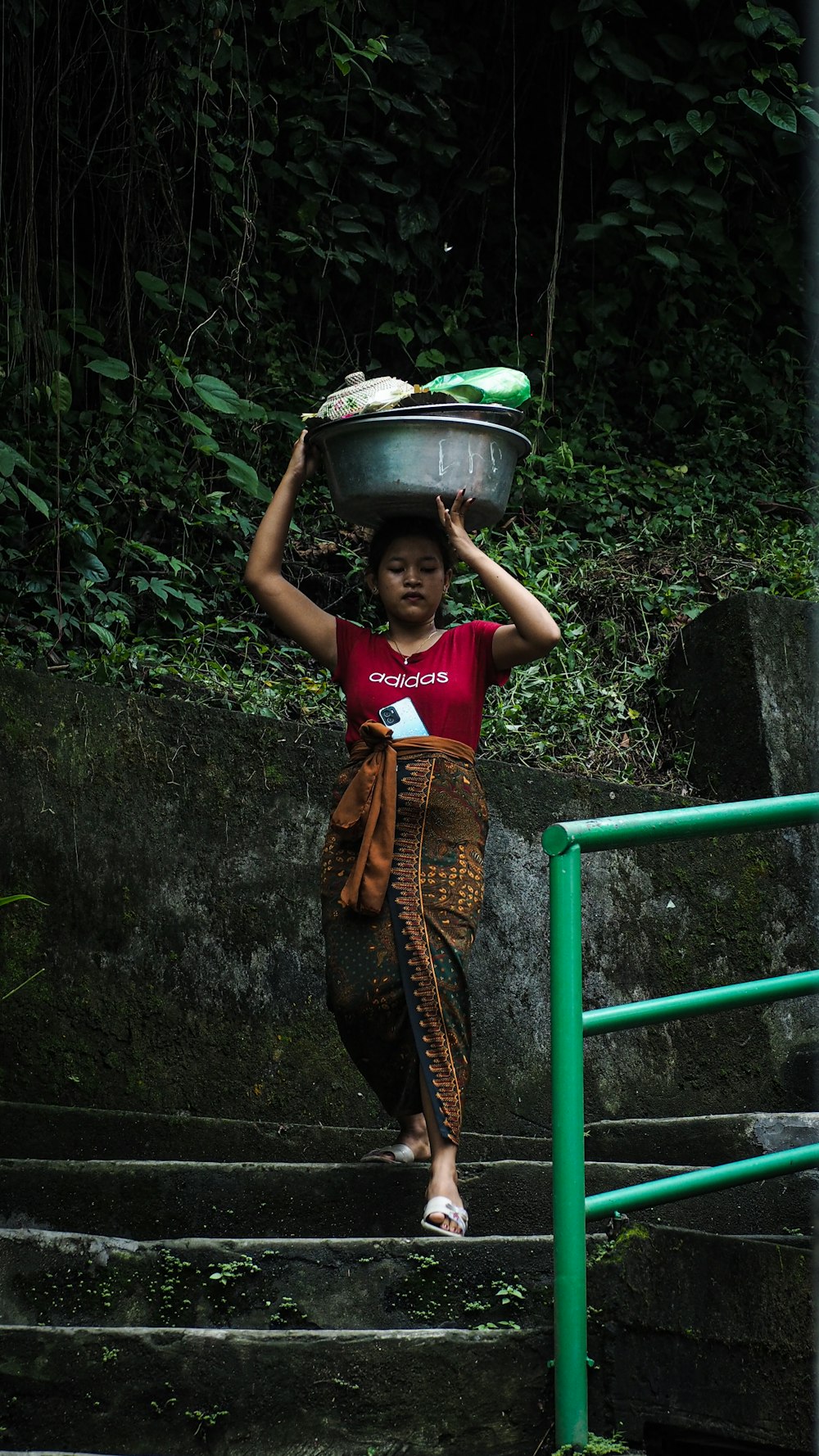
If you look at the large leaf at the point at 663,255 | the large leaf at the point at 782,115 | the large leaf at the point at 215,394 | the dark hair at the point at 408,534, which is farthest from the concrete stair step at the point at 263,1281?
the large leaf at the point at 782,115

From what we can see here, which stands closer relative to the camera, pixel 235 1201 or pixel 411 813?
pixel 235 1201

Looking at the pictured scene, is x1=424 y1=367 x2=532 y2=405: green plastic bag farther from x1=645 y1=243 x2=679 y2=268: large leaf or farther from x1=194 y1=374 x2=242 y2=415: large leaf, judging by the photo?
x1=645 y1=243 x2=679 y2=268: large leaf

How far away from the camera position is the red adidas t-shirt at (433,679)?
3.21 meters

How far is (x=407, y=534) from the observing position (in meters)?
3.23

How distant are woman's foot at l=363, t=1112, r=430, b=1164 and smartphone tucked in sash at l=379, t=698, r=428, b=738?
0.79 meters

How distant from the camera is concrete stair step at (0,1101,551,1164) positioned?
336cm

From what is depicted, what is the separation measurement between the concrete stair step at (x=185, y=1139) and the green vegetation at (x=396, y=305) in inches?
58.4

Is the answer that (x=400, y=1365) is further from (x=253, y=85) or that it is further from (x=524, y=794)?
(x=253, y=85)

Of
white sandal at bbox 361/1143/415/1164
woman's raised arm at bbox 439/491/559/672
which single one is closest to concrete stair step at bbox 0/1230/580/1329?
white sandal at bbox 361/1143/415/1164

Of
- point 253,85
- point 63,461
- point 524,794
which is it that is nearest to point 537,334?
point 253,85

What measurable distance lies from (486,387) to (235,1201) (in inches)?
67.9

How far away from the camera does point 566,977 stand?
2285mm

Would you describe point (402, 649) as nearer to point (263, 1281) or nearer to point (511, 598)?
point (511, 598)

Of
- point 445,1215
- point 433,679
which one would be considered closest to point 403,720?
point 433,679
